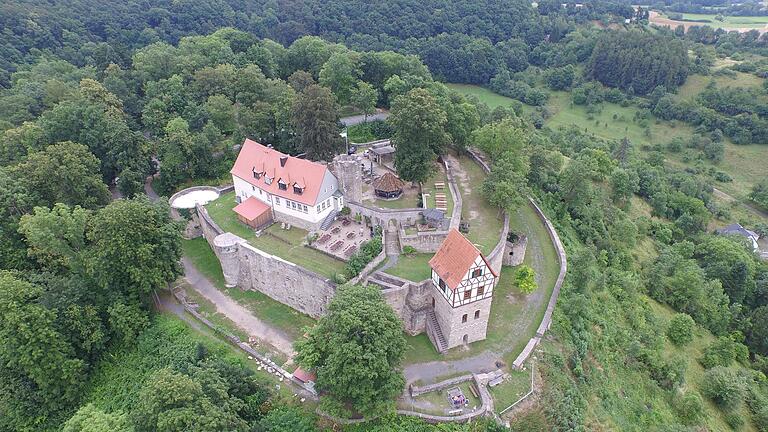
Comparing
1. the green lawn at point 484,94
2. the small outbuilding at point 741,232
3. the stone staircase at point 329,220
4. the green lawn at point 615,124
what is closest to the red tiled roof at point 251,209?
the stone staircase at point 329,220

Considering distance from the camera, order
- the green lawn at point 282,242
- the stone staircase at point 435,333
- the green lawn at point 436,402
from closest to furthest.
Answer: the green lawn at point 436,402 → the stone staircase at point 435,333 → the green lawn at point 282,242

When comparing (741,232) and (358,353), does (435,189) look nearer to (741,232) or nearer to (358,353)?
(358,353)

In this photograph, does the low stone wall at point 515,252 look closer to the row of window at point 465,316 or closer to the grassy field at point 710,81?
the row of window at point 465,316

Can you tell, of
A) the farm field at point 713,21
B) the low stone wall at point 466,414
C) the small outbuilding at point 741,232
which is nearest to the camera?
the low stone wall at point 466,414

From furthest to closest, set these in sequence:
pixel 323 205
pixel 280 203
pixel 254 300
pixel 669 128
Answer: pixel 669 128, pixel 280 203, pixel 323 205, pixel 254 300

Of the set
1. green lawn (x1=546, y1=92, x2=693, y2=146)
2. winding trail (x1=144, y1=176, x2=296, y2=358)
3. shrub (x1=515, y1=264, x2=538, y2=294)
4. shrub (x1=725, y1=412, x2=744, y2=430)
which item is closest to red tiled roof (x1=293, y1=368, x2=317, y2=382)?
winding trail (x1=144, y1=176, x2=296, y2=358)

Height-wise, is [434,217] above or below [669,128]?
above

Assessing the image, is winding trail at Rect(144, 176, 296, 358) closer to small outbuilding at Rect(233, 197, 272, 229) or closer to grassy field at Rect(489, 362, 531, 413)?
small outbuilding at Rect(233, 197, 272, 229)

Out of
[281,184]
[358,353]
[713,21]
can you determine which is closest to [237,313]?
[281,184]
